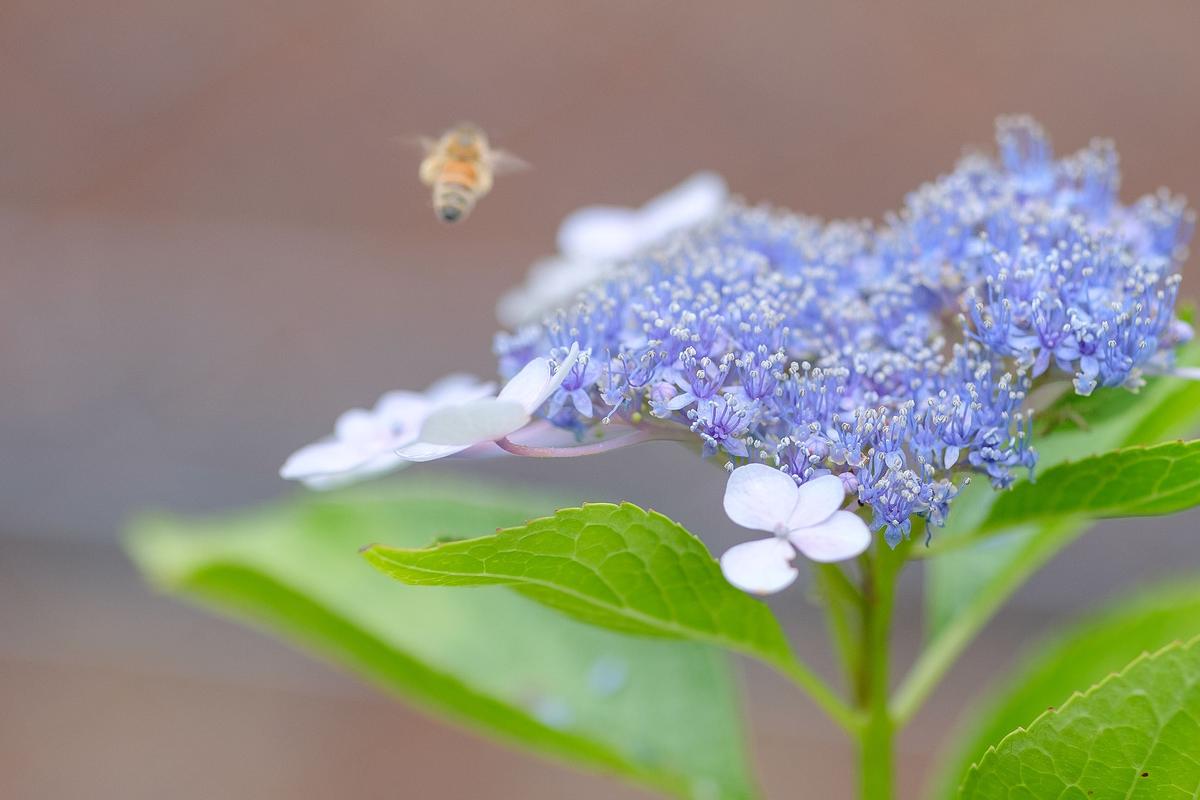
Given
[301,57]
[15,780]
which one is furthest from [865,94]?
[15,780]

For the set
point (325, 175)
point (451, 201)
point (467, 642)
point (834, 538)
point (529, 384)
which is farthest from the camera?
point (325, 175)

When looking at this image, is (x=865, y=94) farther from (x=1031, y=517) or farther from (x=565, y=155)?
(x=1031, y=517)

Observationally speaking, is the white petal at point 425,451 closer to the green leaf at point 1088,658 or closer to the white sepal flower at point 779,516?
the white sepal flower at point 779,516

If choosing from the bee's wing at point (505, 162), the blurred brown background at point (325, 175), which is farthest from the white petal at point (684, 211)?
the blurred brown background at point (325, 175)

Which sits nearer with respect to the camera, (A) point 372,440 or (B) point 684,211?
(A) point 372,440

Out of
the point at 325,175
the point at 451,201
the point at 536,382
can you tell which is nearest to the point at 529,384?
the point at 536,382

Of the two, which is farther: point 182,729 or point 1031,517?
point 182,729

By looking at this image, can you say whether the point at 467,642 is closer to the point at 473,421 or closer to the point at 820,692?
the point at 820,692
